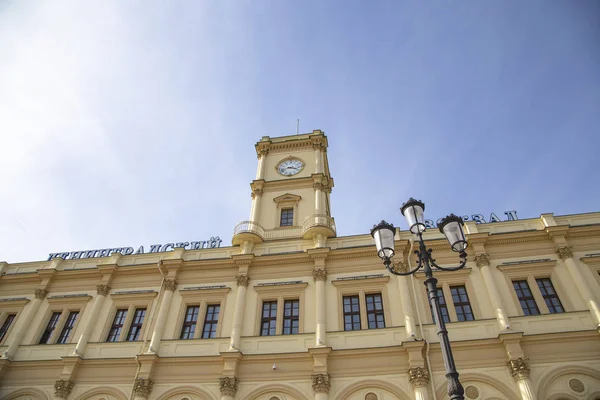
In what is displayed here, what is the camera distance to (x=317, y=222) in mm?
25844

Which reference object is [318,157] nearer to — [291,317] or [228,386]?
[291,317]

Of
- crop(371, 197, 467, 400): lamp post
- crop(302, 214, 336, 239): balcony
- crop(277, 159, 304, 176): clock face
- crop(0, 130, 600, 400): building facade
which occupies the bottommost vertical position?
crop(371, 197, 467, 400): lamp post

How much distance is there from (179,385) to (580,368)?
18733 mm

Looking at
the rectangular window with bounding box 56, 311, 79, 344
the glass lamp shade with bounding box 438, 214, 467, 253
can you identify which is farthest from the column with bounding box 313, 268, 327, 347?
the rectangular window with bounding box 56, 311, 79, 344

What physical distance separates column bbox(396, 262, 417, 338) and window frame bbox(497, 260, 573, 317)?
5.11 metres

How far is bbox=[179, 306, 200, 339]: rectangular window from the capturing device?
898 inches

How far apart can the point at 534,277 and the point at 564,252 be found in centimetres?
215

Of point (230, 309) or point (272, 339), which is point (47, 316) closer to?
point (230, 309)

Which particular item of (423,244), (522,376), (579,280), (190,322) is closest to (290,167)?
(190,322)

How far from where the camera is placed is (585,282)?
2053 cm

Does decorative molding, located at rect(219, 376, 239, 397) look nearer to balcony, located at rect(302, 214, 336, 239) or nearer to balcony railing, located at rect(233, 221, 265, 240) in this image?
balcony railing, located at rect(233, 221, 265, 240)

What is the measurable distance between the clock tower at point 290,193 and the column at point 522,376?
11496 millimetres

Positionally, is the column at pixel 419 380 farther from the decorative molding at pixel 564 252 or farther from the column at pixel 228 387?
the decorative molding at pixel 564 252

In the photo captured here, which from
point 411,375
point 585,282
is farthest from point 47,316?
point 585,282
